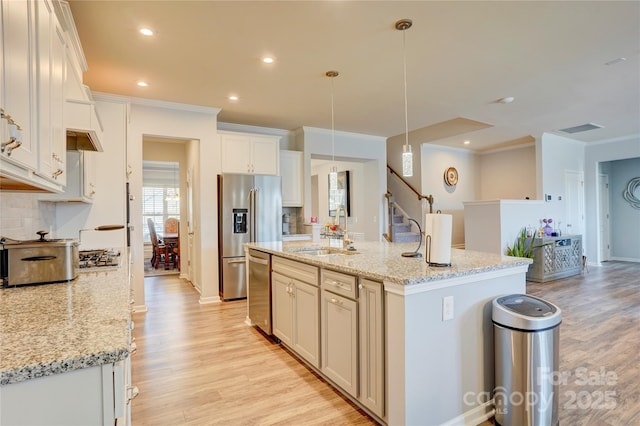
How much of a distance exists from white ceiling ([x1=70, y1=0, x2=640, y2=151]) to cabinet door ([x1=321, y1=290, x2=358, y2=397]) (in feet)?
7.13

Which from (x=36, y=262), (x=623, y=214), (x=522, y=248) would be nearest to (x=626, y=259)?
(x=623, y=214)

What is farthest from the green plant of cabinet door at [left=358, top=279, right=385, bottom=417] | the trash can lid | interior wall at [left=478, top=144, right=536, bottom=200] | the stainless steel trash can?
cabinet door at [left=358, top=279, right=385, bottom=417]

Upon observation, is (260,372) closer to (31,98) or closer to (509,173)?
(31,98)

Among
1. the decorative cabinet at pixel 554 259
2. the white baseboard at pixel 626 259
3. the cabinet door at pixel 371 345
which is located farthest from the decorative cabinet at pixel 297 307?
the white baseboard at pixel 626 259

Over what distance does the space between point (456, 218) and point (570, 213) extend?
231cm

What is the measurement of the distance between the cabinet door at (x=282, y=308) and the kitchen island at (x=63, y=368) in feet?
6.06

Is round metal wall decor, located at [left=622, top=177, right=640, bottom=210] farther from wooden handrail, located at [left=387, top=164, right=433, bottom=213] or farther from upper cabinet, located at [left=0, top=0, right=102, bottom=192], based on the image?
upper cabinet, located at [left=0, top=0, right=102, bottom=192]

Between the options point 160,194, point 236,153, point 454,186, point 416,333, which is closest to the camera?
point 416,333

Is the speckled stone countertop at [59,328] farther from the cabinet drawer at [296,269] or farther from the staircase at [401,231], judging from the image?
the staircase at [401,231]

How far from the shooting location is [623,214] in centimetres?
814

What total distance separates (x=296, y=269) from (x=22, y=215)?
6.23ft

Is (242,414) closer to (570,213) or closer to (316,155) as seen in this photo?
(316,155)

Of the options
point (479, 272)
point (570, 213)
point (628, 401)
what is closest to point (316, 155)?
point (479, 272)

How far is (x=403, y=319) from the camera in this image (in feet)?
5.65
